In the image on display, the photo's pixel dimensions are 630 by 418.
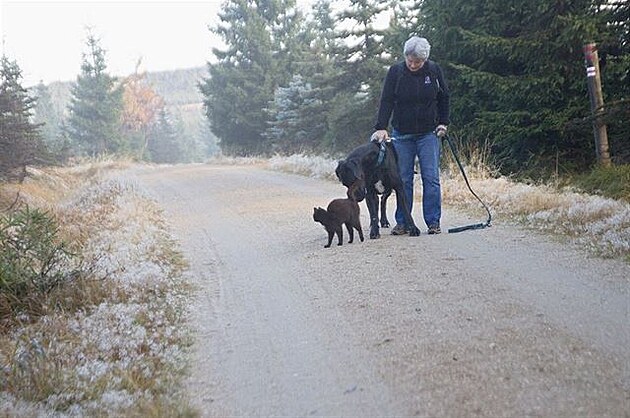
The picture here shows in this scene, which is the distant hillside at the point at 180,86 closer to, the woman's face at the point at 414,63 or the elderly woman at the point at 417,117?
the elderly woman at the point at 417,117

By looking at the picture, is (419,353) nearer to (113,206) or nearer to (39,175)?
(113,206)

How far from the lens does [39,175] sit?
2038cm

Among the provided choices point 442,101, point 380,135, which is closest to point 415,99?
point 442,101

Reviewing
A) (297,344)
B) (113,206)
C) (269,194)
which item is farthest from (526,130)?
(297,344)

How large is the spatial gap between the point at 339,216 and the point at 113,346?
10.4 feet

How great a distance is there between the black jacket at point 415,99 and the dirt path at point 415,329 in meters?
1.32

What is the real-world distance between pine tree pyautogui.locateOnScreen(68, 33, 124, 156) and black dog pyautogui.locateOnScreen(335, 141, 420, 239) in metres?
45.9

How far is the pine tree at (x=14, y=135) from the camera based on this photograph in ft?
53.4

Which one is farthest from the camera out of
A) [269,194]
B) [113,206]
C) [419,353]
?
[269,194]

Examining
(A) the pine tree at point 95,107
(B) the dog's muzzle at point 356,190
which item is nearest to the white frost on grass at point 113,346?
(B) the dog's muzzle at point 356,190

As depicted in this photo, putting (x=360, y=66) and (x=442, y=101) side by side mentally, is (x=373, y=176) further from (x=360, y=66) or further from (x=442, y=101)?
(x=360, y=66)

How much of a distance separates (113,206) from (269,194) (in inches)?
121

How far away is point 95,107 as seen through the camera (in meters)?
49.4

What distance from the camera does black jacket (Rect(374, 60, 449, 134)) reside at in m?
6.87
